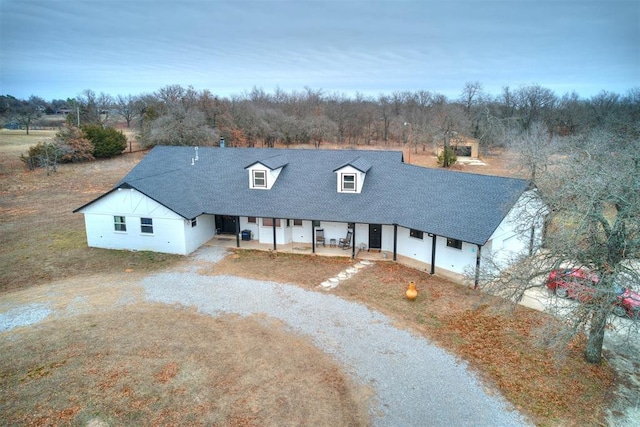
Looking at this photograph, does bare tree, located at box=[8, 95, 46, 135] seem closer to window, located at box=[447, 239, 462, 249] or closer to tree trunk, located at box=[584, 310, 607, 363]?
window, located at box=[447, 239, 462, 249]

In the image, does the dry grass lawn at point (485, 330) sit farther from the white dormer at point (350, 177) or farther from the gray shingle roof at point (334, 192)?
the white dormer at point (350, 177)

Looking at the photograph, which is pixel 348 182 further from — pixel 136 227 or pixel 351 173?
pixel 136 227

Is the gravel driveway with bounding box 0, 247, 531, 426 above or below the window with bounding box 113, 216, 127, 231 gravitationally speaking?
below

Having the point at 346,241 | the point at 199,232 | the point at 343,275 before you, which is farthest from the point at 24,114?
the point at 343,275

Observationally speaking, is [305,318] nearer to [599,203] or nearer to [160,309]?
[160,309]

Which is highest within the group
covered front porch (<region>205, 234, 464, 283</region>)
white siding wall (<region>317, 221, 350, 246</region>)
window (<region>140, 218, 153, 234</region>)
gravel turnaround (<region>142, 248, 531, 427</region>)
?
window (<region>140, 218, 153, 234</region>)

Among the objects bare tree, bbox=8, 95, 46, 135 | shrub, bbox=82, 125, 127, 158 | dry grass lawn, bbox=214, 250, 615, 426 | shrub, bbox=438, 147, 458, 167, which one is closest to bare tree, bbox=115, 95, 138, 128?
bare tree, bbox=8, 95, 46, 135

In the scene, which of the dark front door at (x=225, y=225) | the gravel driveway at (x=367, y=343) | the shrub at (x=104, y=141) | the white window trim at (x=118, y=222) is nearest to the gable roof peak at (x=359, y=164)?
the dark front door at (x=225, y=225)
